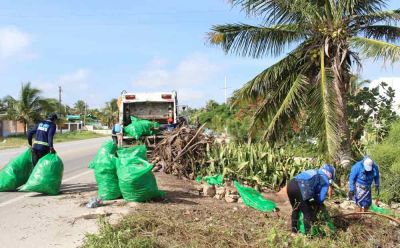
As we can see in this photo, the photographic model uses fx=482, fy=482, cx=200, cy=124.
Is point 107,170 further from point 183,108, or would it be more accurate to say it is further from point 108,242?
point 183,108

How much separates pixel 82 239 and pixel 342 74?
8199mm

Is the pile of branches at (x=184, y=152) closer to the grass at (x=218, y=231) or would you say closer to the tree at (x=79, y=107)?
the grass at (x=218, y=231)

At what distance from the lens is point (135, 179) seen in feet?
25.8

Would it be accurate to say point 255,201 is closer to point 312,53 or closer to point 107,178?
point 107,178

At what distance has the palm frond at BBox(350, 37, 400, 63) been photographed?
1070cm

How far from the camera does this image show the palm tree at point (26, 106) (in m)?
42.3

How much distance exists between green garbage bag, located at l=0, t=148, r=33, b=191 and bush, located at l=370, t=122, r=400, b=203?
7739 mm

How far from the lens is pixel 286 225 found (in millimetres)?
7430

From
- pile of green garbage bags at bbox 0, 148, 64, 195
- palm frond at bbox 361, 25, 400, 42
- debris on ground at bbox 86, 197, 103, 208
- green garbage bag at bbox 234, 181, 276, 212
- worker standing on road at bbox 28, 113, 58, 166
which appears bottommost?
green garbage bag at bbox 234, 181, 276, 212

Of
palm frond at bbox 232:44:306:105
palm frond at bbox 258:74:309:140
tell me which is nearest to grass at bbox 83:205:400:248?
palm frond at bbox 258:74:309:140

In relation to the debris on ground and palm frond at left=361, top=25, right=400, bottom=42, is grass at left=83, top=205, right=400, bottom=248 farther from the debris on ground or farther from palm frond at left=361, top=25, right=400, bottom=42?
palm frond at left=361, top=25, right=400, bottom=42

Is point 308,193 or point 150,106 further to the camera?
point 150,106

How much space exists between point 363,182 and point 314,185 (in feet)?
7.58

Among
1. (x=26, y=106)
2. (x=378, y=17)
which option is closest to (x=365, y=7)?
(x=378, y=17)
